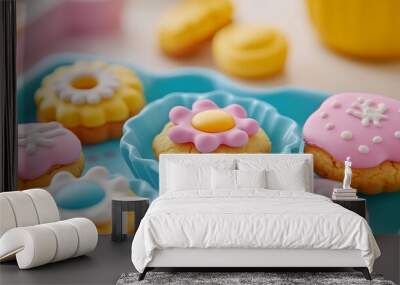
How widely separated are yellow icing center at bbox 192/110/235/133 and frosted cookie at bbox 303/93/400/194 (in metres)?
0.82

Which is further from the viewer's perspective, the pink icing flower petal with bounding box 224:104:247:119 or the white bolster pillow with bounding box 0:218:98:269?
the pink icing flower petal with bounding box 224:104:247:119

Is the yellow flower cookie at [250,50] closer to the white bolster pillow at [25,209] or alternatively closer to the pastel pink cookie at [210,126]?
the pastel pink cookie at [210,126]

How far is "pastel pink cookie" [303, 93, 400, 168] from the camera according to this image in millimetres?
6656

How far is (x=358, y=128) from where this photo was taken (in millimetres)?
6711

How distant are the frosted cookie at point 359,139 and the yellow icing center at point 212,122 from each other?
32.3 inches

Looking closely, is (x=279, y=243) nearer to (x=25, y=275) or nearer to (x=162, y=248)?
(x=162, y=248)

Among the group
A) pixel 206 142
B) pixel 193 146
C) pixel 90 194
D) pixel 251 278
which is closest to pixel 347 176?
pixel 206 142

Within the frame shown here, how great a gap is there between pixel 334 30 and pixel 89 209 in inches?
123

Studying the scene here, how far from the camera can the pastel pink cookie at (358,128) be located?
6.66 metres

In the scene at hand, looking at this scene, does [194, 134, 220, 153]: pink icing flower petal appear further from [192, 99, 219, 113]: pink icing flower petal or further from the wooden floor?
the wooden floor

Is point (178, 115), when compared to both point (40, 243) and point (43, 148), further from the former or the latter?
point (40, 243)

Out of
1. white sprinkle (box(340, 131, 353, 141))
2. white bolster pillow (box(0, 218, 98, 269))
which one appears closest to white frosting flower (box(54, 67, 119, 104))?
white bolster pillow (box(0, 218, 98, 269))

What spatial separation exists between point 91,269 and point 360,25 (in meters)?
3.64

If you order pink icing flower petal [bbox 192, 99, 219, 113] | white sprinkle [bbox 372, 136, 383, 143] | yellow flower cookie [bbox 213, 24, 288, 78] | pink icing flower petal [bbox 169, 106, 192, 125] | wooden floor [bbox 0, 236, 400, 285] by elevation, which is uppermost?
yellow flower cookie [bbox 213, 24, 288, 78]
